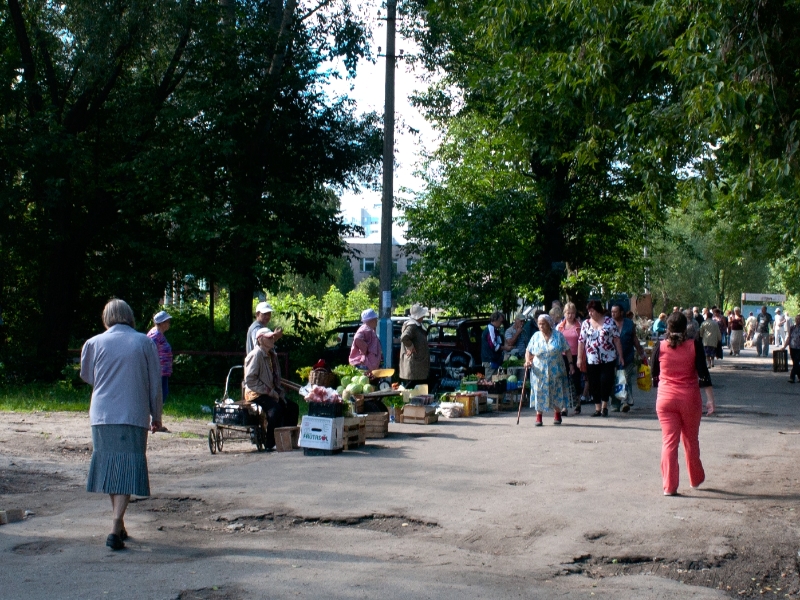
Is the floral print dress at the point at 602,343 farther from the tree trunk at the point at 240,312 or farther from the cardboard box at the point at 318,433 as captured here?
the tree trunk at the point at 240,312

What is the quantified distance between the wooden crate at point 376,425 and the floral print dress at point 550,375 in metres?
2.71

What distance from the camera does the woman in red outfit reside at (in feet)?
28.3

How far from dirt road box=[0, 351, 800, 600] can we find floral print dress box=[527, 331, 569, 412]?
4.78 ft

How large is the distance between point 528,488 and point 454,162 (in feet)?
69.9

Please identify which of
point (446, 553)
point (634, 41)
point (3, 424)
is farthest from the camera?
point (3, 424)

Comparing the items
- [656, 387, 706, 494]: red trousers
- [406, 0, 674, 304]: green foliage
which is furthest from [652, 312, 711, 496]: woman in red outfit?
[406, 0, 674, 304]: green foliage

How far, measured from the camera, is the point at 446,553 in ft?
21.5

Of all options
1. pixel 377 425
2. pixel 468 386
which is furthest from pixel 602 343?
pixel 377 425

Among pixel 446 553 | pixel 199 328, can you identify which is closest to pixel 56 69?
pixel 199 328

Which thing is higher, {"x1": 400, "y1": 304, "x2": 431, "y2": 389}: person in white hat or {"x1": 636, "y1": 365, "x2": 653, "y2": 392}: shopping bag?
{"x1": 400, "y1": 304, "x2": 431, "y2": 389}: person in white hat

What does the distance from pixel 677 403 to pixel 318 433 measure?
165 inches

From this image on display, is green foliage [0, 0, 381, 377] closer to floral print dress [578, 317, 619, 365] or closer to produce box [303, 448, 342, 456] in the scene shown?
floral print dress [578, 317, 619, 365]

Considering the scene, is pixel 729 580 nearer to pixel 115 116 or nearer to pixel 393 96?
pixel 393 96

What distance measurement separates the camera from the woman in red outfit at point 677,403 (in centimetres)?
862
